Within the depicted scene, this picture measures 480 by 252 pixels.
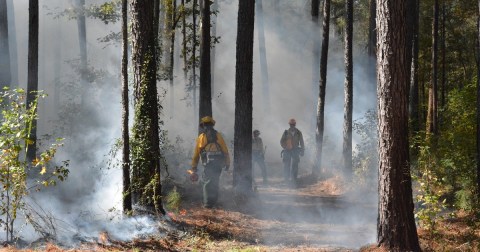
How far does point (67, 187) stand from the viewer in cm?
1282

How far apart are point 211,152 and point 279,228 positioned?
2.19 m

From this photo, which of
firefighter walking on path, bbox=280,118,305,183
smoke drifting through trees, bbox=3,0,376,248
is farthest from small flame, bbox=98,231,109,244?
firefighter walking on path, bbox=280,118,305,183

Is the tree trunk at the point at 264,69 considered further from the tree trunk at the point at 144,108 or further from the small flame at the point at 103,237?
the small flame at the point at 103,237

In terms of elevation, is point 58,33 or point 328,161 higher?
point 58,33

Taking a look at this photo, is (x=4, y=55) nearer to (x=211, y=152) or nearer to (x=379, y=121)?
(x=211, y=152)

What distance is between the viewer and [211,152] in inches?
401

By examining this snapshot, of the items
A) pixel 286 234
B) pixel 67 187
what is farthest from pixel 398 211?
pixel 67 187

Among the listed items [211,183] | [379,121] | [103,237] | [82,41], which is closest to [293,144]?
[211,183]

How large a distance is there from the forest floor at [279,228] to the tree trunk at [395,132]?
1.58 ft

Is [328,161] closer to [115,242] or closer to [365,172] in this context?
[365,172]

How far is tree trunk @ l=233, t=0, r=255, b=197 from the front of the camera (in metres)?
11.7

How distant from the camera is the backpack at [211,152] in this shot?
10172mm

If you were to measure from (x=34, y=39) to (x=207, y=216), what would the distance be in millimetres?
7998

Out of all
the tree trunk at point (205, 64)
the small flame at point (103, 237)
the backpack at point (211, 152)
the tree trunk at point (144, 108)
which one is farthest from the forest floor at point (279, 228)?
the tree trunk at point (205, 64)
